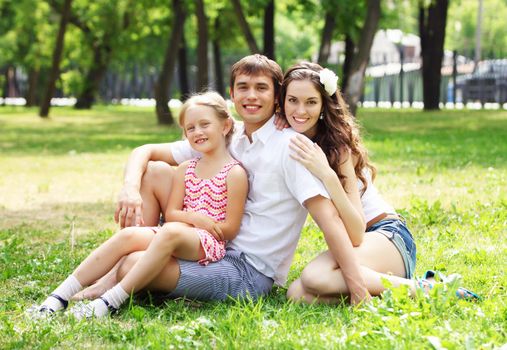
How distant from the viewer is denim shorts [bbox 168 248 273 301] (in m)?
4.73

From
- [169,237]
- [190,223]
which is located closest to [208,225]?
[190,223]

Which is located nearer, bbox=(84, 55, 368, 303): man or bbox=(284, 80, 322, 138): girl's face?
bbox=(84, 55, 368, 303): man

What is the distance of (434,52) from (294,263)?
21072 mm

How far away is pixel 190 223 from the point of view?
15.9 ft

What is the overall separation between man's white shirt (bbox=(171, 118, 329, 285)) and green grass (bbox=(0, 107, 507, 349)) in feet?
0.85

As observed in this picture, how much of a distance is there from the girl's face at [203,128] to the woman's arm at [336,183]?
1.54 feet

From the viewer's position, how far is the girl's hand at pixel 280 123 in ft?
16.0

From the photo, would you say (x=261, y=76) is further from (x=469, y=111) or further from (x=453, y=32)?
(x=453, y=32)

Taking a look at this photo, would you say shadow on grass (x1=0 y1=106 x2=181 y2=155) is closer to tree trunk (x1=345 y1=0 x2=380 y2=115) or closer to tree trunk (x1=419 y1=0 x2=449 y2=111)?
tree trunk (x1=345 y1=0 x2=380 y2=115)

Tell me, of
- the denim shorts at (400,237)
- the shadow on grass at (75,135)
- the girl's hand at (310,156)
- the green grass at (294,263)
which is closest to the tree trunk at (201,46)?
the shadow on grass at (75,135)

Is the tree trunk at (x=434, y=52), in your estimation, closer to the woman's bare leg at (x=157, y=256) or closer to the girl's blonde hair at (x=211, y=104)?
the girl's blonde hair at (x=211, y=104)

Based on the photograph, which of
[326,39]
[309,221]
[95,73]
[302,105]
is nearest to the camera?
[302,105]

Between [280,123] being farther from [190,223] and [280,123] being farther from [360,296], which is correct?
[360,296]

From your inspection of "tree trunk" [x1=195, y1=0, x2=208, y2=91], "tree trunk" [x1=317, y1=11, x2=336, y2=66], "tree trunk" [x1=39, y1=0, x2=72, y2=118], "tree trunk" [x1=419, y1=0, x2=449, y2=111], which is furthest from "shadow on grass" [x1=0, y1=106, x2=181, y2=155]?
"tree trunk" [x1=419, y1=0, x2=449, y2=111]
